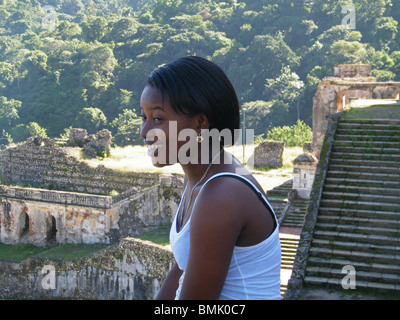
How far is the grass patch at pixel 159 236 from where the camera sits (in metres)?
16.9

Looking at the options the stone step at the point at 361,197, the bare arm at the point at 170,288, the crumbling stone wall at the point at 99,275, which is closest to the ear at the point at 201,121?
the bare arm at the point at 170,288

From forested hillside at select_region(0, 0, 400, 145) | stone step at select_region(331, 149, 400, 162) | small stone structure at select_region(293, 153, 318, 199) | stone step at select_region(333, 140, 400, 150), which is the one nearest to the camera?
stone step at select_region(331, 149, 400, 162)

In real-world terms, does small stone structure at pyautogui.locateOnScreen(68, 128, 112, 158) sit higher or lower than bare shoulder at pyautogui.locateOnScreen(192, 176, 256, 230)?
lower

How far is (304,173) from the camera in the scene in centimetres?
1803

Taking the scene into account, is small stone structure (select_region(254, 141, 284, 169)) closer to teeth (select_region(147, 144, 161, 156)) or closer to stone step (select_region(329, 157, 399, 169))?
stone step (select_region(329, 157, 399, 169))

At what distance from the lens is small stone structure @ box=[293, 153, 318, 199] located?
58.3ft

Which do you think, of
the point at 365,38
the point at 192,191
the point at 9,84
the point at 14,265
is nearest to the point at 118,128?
the point at 9,84

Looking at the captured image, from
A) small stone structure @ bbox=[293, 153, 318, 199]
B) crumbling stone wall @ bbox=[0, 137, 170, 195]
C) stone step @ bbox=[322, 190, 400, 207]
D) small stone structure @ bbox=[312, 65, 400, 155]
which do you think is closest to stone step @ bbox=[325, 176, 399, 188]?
stone step @ bbox=[322, 190, 400, 207]

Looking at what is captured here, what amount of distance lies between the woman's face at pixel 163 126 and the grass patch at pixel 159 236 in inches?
571

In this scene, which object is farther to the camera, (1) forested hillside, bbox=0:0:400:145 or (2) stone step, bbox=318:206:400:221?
(1) forested hillside, bbox=0:0:400:145

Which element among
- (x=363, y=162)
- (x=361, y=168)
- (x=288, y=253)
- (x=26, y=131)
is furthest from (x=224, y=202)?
(x=26, y=131)

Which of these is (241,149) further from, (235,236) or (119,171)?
(235,236)

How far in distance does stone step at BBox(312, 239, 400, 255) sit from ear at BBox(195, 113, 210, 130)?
6913 millimetres

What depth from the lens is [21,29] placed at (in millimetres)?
64562
